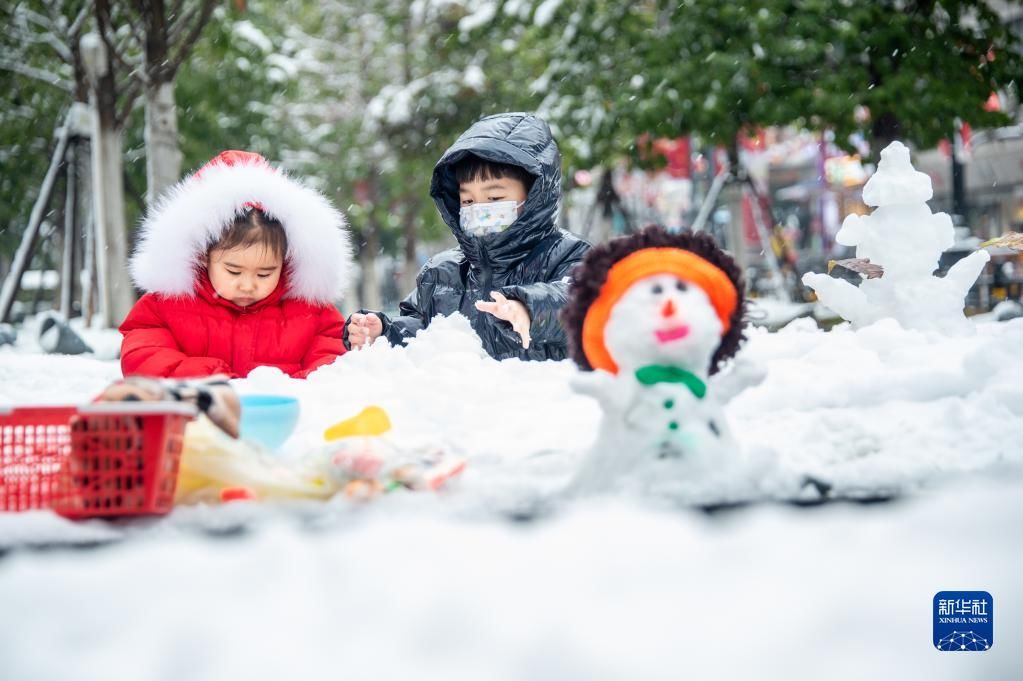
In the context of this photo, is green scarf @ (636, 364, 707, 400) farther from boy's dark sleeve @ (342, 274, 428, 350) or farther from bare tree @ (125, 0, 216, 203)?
bare tree @ (125, 0, 216, 203)

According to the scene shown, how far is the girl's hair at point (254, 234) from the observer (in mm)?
2859

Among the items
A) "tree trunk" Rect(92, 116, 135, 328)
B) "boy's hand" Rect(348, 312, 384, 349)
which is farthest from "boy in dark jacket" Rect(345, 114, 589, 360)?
"tree trunk" Rect(92, 116, 135, 328)

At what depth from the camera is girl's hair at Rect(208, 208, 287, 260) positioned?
2859mm

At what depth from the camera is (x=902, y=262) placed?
285 centimetres

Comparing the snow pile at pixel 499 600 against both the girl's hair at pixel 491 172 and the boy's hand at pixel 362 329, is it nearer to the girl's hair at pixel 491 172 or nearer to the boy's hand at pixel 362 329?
the boy's hand at pixel 362 329

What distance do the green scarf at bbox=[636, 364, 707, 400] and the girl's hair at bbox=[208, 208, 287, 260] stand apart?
1.62m

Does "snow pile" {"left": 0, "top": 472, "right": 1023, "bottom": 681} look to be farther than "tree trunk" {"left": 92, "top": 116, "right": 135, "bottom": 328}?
No

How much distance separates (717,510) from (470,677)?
47 centimetres

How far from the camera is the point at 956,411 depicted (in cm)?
184

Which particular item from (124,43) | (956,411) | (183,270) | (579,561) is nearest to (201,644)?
(579,561)

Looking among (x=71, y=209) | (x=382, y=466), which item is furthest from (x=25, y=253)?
(x=382, y=466)

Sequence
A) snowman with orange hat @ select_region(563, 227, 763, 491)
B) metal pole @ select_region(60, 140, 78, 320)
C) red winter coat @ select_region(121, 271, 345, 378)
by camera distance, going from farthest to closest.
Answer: metal pole @ select_region(60, 140, 78, 320) < red winter coat @ select_region(121, 271, 345, 378) < snowman with orange hat @ select_region(563, 227, 763, 491)

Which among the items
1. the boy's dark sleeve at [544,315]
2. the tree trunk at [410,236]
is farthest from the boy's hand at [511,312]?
the tree trunk at [410,236]

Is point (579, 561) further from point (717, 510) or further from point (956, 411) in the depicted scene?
point (956, 411)
